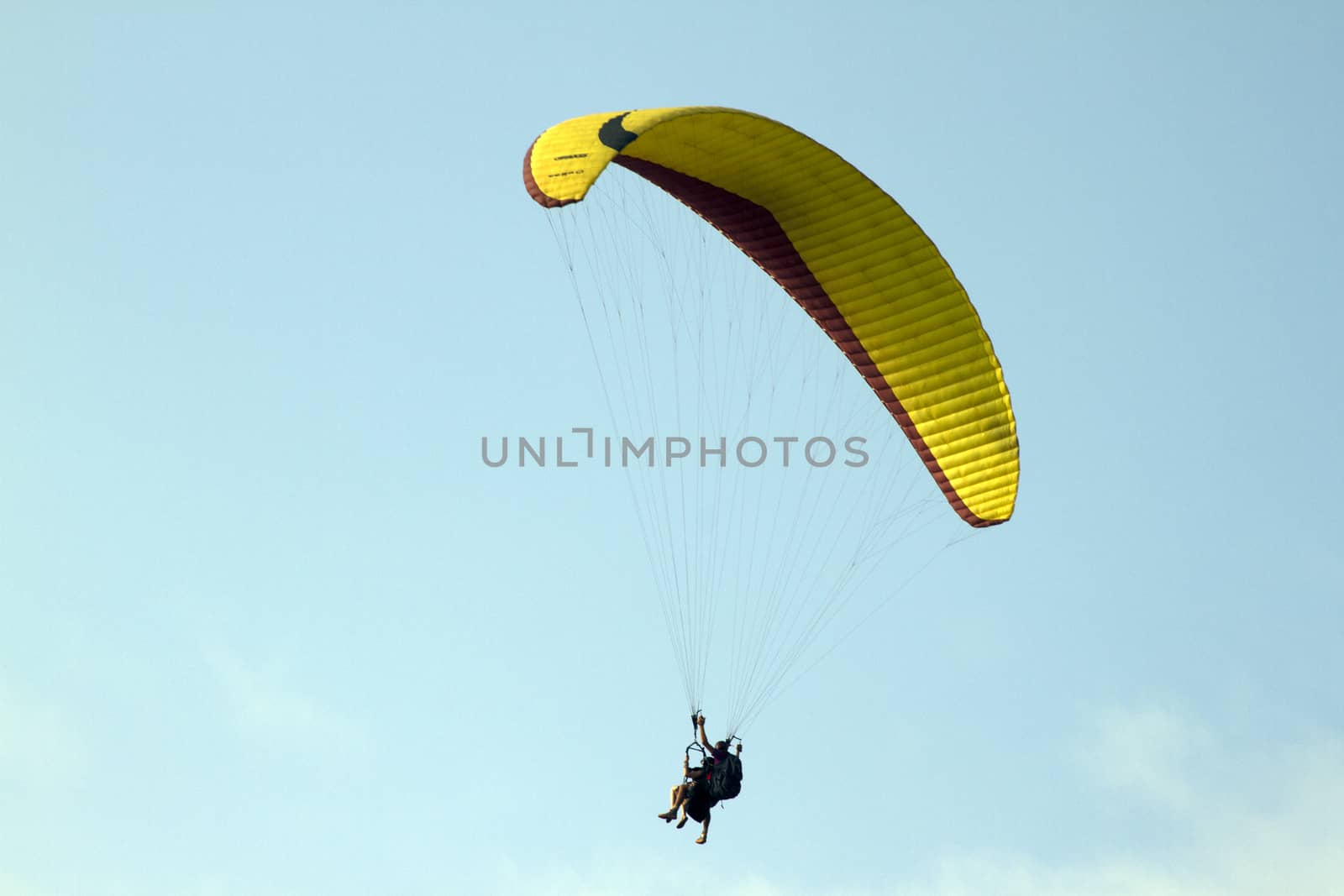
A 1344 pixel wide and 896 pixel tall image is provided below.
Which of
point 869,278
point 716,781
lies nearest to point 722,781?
point 716,781

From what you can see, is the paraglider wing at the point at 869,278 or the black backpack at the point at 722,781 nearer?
Answer: the black backpack at the point at 722,781

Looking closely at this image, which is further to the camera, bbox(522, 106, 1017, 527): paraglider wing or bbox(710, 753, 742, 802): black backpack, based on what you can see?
bbox(522, 106, 1017, 527): paraglider wing

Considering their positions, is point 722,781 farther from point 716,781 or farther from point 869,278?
point 869,278

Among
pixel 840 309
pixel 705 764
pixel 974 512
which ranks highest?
pixel 840 309

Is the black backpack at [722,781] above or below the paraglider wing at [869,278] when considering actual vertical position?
below

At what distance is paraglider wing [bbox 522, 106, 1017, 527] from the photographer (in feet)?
85.1

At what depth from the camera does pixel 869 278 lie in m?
26.7

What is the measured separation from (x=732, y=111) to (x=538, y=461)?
679 centimetres

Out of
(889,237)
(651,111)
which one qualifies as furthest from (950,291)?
(651,111)

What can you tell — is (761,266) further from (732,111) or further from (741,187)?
(732,111)

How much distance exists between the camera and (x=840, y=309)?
88.9 ft

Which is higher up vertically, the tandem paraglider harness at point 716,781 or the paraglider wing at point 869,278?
the paraglider wing at point 869,278

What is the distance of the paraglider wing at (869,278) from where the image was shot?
25953mm

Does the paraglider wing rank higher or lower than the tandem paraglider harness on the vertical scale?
higher
